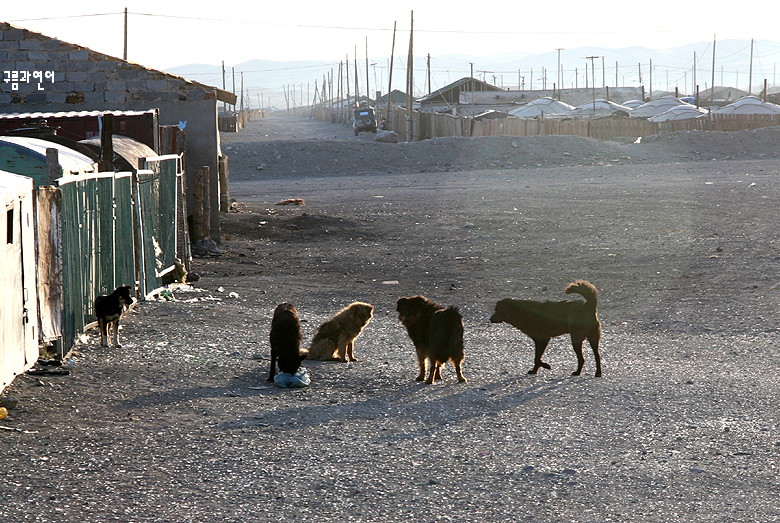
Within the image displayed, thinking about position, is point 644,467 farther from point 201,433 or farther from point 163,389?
point 163,389

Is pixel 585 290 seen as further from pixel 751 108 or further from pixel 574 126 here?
pixel 751 108

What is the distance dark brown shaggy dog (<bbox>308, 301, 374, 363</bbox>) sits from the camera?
350 inches

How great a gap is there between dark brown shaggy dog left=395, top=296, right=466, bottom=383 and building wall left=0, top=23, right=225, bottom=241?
13.7 metres

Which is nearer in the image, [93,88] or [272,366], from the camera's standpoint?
[272,366]

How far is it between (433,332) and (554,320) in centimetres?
110

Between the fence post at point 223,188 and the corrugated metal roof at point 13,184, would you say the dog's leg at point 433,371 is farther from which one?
the fence post at point 223,188

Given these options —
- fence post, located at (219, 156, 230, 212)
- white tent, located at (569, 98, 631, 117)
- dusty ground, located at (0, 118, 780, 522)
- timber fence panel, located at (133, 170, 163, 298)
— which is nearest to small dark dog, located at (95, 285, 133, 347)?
dusty ground, located at (0, 118, 780, 522)

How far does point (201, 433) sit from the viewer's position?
6.40m

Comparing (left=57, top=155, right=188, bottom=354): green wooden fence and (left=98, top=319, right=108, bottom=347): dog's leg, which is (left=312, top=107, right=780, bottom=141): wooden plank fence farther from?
(left=98, top=319, right=108, bottom=347): dog's leg

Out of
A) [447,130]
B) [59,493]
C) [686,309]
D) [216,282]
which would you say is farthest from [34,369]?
[447,130]

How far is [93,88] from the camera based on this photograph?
21594 millimetres

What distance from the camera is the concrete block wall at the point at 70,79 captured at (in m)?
21.4

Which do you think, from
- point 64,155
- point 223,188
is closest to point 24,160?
point 64,155

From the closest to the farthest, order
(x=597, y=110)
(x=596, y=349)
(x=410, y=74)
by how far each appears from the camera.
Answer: (x=596, y=349), (x=410, y=74), (x=597, y=110)
